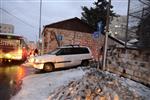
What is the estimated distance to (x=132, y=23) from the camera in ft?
39.1

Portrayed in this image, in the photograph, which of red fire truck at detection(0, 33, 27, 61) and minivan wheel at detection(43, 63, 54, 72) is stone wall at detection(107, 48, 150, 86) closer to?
minivan wheel at detection(43, 63, 54, 72)

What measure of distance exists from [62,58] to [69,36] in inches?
583

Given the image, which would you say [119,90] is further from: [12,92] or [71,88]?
[12,92]

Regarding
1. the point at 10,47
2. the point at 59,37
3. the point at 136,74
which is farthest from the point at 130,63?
the point at 59,37

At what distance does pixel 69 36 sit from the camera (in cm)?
3459

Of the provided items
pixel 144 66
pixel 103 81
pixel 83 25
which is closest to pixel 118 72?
pixel 144 66

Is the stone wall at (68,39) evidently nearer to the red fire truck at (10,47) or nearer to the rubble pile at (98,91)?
the red fire truck at (10,47)

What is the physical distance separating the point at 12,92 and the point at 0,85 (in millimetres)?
1713

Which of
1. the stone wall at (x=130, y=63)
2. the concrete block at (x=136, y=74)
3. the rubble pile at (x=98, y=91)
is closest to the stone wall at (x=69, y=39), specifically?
the stone wall at (x=130, y=63)

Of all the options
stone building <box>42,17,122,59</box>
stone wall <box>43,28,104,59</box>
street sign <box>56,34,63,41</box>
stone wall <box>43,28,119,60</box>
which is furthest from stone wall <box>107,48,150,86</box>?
stone wall <box>43,28,104,59</box>

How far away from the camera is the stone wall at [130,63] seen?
35.1ft

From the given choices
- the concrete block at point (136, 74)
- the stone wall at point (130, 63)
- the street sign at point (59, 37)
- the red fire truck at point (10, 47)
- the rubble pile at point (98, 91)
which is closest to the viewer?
the rubble pile at point (98, 91)

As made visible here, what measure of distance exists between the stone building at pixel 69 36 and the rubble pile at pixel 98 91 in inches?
856

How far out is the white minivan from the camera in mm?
19281
